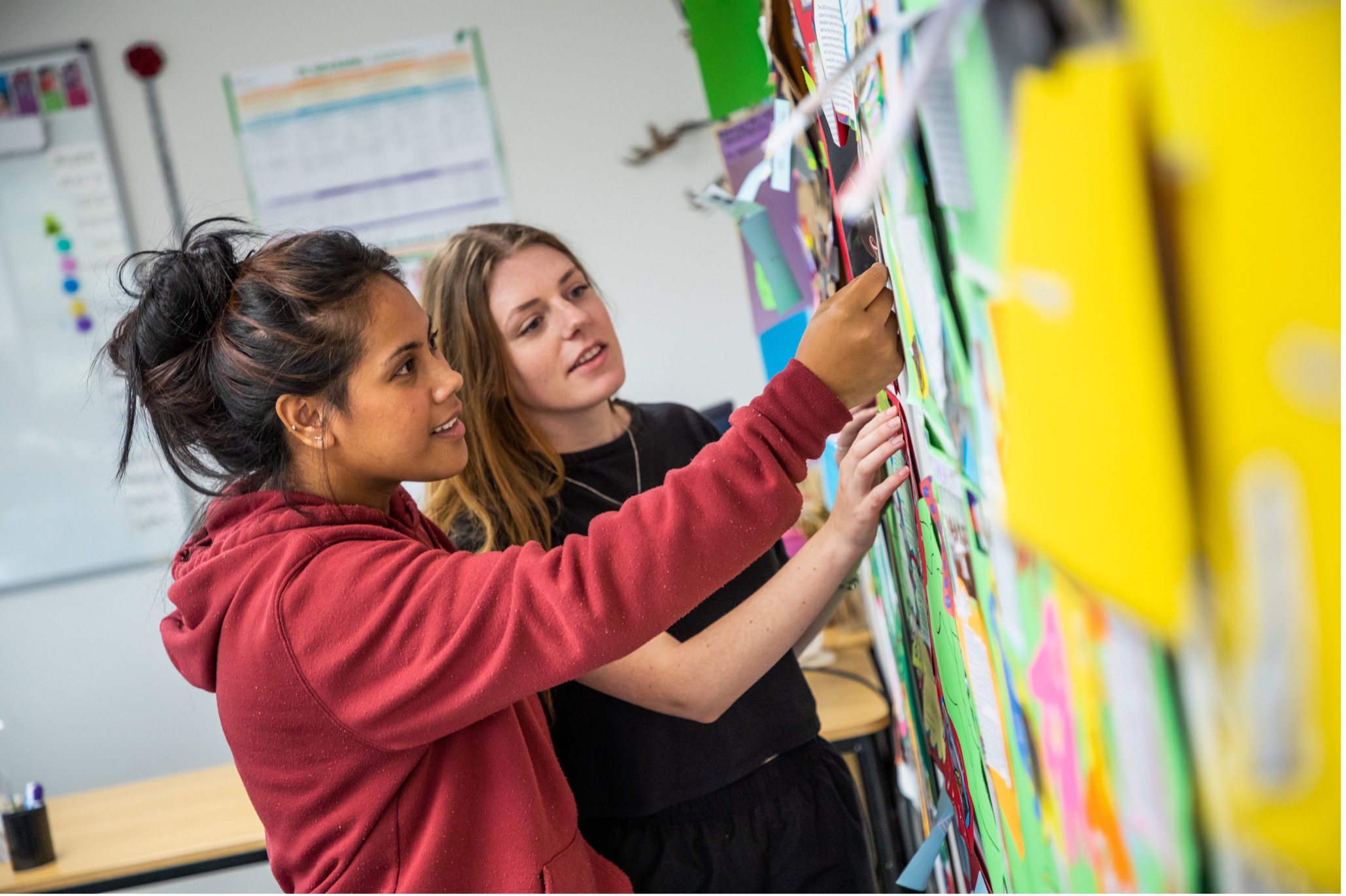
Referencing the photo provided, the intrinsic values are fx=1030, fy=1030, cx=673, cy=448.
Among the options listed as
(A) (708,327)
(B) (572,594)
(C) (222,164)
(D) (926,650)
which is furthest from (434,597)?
(C) (222,164)

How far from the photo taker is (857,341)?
617 millimetres

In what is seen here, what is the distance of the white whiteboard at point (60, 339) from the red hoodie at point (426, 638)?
2.00m

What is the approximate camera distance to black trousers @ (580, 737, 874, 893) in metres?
1.02

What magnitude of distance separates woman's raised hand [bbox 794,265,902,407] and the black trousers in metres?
0.56

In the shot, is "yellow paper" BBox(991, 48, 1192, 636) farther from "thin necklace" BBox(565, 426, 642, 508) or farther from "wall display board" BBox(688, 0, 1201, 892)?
"thin necklace" BBox(565, 426, 642, 508)

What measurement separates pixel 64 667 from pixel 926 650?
8.15 ft

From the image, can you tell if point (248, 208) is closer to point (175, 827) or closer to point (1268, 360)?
point (175, 827)

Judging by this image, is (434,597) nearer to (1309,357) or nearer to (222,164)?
(1309,357)

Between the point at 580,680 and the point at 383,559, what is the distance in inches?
12.2

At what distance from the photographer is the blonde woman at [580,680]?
101cm

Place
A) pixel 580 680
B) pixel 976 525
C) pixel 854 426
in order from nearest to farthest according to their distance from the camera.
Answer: pixel 976 525
pixel 854 426
pixel 580 680

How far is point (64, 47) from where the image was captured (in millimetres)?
2471

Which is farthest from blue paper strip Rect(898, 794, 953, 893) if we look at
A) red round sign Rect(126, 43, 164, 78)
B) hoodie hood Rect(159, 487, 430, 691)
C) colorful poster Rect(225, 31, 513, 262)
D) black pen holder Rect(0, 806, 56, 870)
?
red round sign Rect(126, 43, 164, 78)

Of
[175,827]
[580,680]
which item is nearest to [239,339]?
[580,680]
